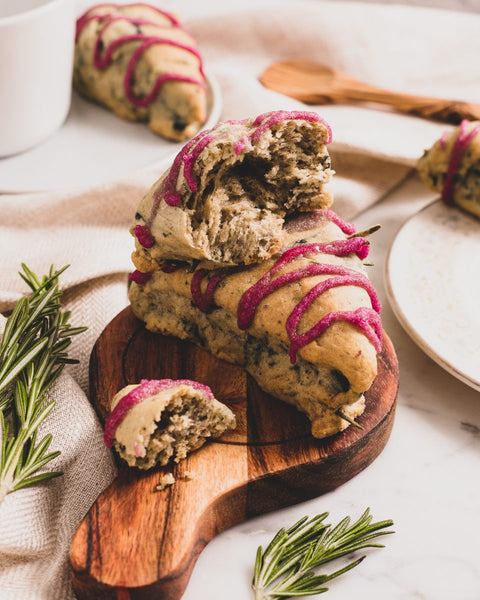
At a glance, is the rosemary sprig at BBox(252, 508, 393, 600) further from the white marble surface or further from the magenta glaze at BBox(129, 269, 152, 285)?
the magenta glaze at BBox(129, 269, 152, 285)

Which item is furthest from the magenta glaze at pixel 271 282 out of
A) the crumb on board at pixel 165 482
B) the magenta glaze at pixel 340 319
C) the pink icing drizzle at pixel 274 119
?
the crumb on board at pixel 165 482

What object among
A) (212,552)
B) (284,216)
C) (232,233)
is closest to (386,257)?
(284,216)

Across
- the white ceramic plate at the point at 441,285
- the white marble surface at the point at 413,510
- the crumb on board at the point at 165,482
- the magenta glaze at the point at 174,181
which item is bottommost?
the white marble surface at the point at 413,510

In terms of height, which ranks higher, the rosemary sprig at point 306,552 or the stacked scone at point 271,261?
the stacked scone at point 271,261

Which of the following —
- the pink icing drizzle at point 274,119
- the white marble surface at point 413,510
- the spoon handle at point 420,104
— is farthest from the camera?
the spoon handle at point 420,104

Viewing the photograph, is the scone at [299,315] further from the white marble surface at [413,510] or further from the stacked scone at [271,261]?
the white marble surface at [413,510]

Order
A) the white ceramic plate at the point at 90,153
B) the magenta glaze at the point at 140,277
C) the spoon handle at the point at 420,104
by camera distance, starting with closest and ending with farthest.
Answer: the magenta glaze at the point at 140,277 < the white ceramic plate at the point at 90,153 < the spoon handle at the point at 420,104

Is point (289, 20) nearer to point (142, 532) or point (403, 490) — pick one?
point (403, 490)
